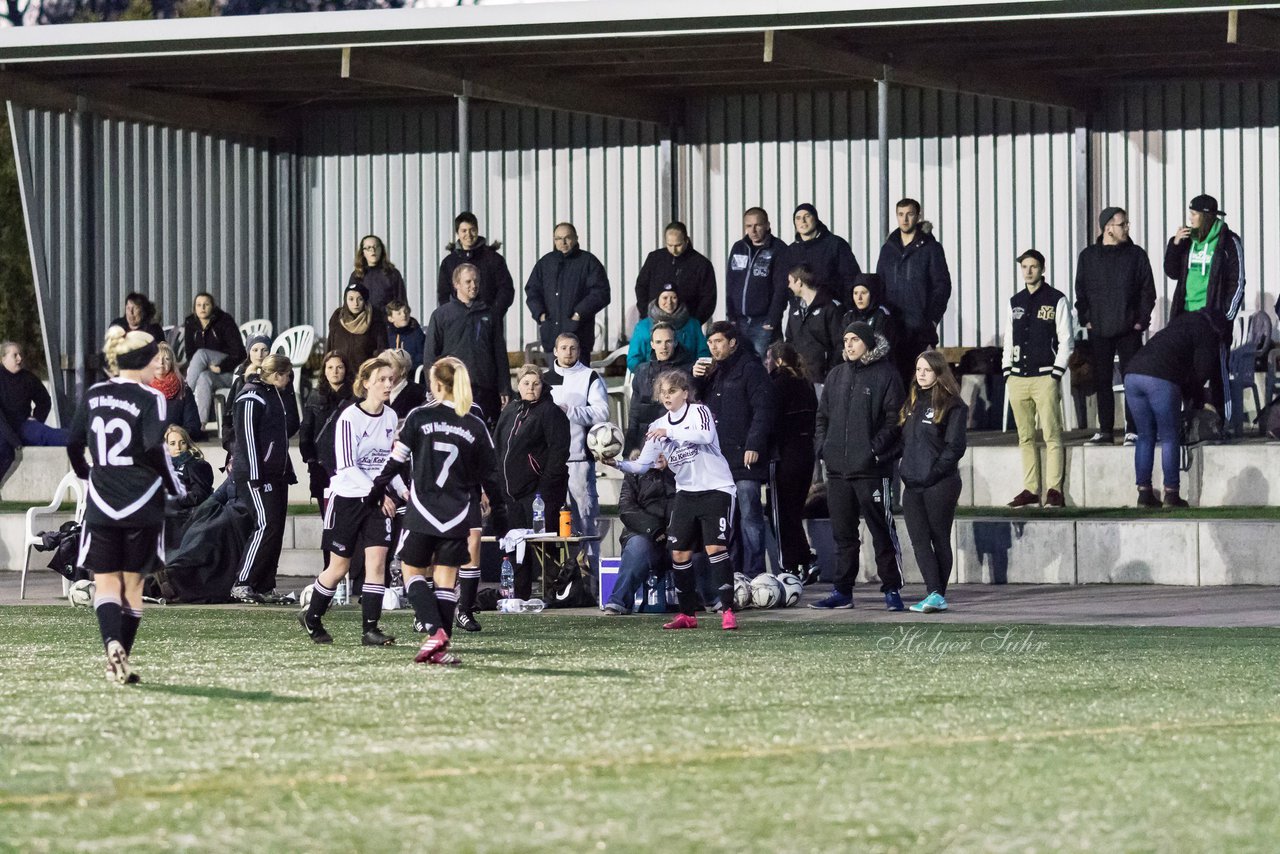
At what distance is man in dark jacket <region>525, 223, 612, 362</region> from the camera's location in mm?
17875

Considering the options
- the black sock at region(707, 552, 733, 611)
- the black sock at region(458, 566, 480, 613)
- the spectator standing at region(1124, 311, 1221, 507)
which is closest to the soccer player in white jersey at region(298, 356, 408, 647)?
the black sock at region(458, 566, 480, 613)

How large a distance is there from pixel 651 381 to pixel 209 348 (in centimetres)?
637

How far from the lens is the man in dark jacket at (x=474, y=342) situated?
1552 centimetres

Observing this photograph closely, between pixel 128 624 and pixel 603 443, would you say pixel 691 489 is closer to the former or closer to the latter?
pixel 603 443

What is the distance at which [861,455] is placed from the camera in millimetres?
13594

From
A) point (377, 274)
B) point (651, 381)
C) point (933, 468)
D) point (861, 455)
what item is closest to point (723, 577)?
point (861, 455)

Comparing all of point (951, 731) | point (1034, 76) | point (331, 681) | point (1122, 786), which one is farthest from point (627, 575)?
point (1034, 76)

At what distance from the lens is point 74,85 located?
20.1 meters

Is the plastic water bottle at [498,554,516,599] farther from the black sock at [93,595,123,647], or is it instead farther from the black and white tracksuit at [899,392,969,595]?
the black sock at [93,595,123,647]

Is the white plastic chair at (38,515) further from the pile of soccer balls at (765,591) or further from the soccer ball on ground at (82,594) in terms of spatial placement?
the pile of soccer balls at (765,591)

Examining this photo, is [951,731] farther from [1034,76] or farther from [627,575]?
[1034,76]

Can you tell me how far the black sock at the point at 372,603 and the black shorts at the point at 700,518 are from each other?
1.95m

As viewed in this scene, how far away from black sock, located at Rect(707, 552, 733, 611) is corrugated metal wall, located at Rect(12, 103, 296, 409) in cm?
929

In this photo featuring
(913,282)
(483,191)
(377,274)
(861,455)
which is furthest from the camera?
(483,191)
